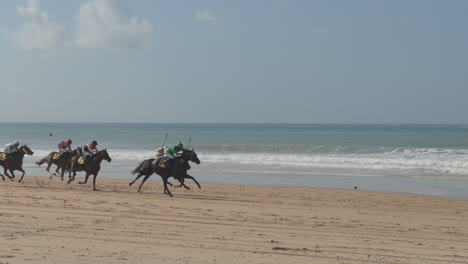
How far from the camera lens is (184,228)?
10086 millimetres

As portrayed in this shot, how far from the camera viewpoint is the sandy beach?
7.87 m

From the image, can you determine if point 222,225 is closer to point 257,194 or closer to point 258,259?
point 258,259

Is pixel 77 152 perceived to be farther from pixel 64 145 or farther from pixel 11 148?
pixel 11 148

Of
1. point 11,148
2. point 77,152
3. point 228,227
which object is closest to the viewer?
point 228,227

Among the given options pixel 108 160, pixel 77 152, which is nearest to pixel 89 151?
pixel 108 160

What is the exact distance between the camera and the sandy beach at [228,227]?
7.87 meters

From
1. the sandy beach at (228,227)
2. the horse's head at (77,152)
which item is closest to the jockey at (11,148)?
the horse's head at (77,152)

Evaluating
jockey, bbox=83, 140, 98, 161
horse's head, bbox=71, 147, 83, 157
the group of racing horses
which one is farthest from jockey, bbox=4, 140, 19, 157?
jockey, bbox=83, 140, 98, 161

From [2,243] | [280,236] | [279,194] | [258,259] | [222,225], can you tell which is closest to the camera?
[258,259]

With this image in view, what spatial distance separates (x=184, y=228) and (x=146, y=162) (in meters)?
7.57

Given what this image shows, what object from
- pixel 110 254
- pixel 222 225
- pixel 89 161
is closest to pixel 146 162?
pixel 89 161

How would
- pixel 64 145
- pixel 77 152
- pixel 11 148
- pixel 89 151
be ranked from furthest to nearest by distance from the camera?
1. pixel 64 145
2. pixel 11 148
3. pixel 77 152
4. pixel 89 151

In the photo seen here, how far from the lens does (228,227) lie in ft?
33.8

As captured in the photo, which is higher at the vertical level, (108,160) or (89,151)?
(89,151)
